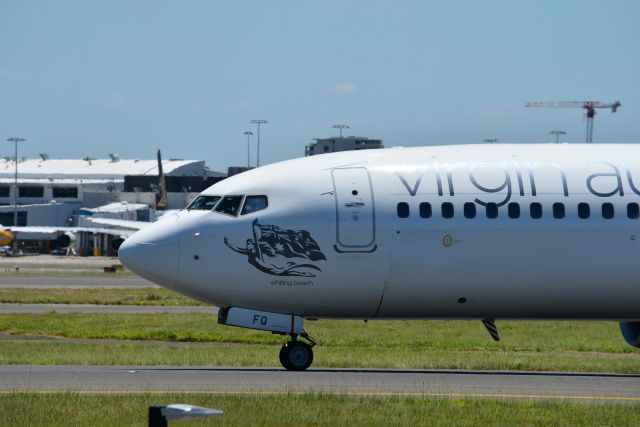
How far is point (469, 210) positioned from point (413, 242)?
4.73ft

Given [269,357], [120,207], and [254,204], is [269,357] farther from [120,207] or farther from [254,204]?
[120,207]

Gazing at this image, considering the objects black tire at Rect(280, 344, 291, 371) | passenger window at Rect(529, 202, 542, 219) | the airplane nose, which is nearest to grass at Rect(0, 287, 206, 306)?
the airplane nose

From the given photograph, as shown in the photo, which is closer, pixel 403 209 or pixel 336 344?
pixel 403 209

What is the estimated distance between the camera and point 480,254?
26703 mm

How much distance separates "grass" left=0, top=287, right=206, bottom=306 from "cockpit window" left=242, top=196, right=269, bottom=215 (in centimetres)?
3544

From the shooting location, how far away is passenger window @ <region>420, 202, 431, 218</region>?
26.7m

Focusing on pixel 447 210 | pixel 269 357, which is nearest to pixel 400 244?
pixel 447 210

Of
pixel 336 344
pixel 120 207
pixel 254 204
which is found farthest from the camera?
pixel 120 207

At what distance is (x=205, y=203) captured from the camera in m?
27.0

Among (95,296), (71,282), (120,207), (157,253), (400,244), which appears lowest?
(71,282)

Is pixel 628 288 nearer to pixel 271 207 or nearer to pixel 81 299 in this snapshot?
pixel 271 207

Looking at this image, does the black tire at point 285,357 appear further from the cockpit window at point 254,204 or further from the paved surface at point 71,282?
the paved surface at point 71,282

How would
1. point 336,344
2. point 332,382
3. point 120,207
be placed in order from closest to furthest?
point 332,382 → point 336,344 → point 120,207

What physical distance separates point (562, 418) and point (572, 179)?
8.66 m
